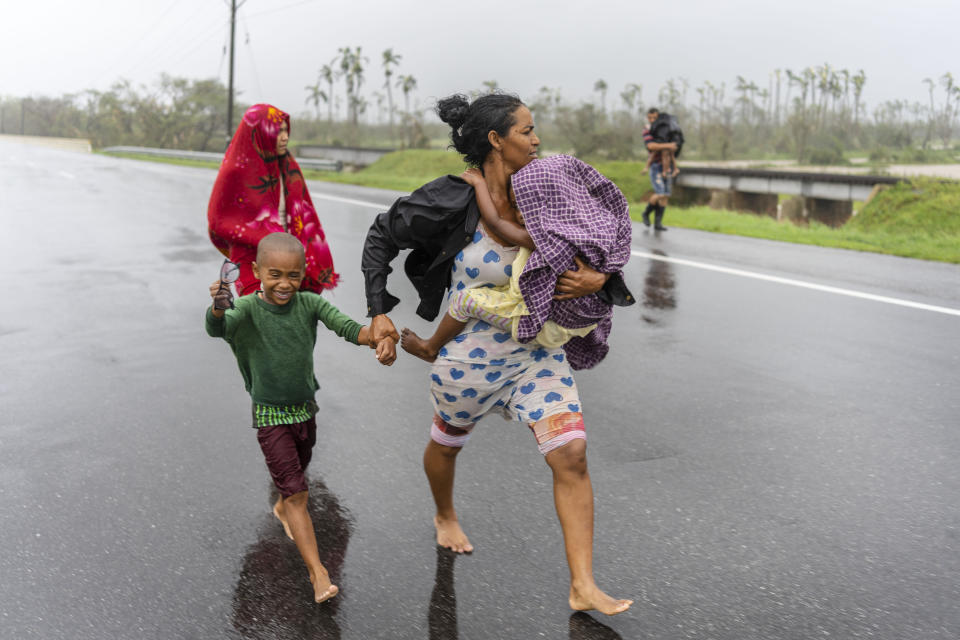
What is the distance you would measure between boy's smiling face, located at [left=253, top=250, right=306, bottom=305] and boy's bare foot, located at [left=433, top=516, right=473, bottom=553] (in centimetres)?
106

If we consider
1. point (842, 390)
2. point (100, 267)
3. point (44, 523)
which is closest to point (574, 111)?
point (100, 267)

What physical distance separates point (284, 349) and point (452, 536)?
96 centimetres

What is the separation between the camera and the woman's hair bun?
3.31 meters

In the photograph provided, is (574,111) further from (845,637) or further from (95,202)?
(845,637)

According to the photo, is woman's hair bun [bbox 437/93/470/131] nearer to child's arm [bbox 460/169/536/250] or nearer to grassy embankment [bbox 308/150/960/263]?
child's arm [bbox 460/169/536/250]

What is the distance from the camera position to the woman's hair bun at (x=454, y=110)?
3.31 m

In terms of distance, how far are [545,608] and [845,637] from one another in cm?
95

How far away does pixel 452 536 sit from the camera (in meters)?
3.61

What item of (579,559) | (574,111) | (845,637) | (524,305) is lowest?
(845,637)

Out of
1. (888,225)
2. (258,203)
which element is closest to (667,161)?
(888,225)

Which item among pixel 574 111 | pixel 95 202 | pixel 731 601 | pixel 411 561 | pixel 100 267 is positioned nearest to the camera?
pixel 731 601

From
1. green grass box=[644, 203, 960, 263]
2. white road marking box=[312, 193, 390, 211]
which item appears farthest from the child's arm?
white road marking box=[312, 193, 390, 211]

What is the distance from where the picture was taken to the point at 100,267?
1048 cm

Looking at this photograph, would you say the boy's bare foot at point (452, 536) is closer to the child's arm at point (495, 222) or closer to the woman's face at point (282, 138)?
the child's arm at point (495, 222)
